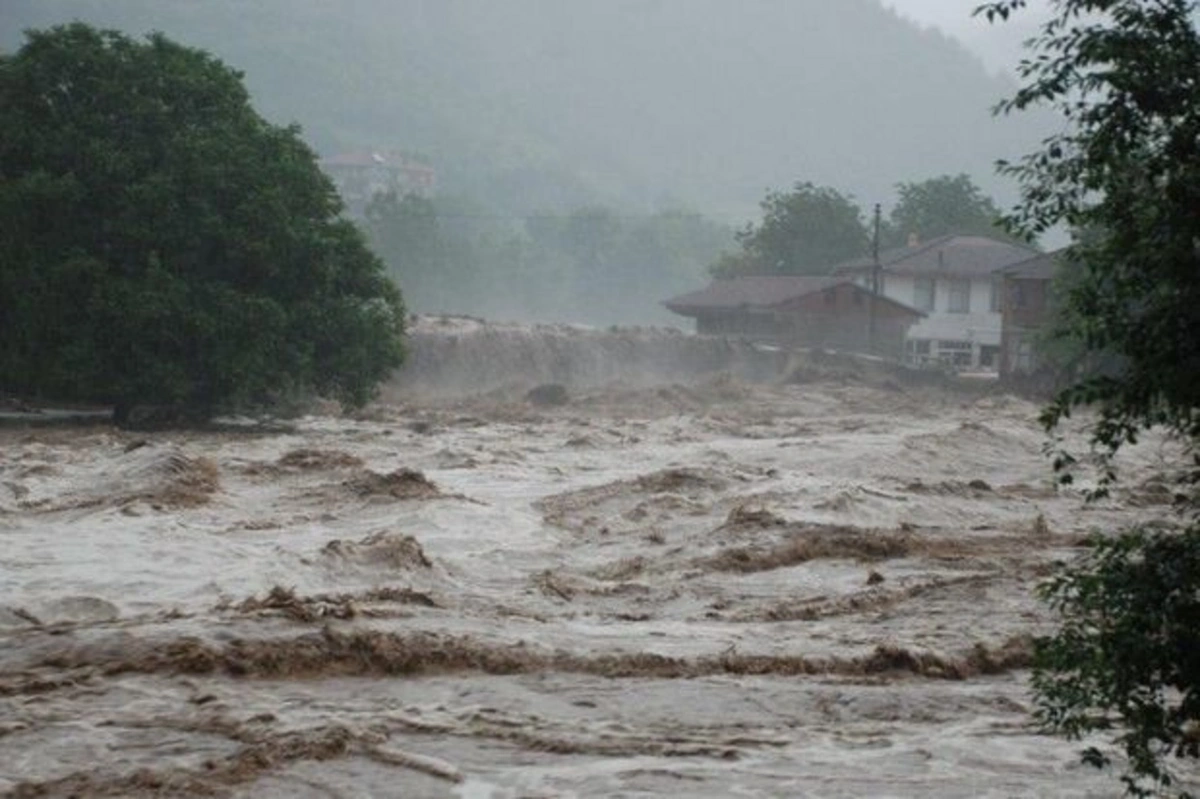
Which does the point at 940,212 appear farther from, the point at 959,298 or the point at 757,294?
the point at 757,294

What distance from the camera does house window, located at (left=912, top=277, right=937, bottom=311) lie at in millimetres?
69812

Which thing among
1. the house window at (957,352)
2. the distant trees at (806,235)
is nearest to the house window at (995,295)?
the house window at (957,352)

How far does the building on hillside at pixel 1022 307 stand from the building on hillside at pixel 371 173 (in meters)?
77.5

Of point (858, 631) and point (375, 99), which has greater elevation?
point (375, 99)

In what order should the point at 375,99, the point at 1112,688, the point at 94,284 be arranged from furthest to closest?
the point at 375,99
the point at 94,284
the point at 1112,688

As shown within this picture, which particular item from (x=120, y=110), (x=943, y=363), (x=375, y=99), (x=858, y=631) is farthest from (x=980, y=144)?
(x=858, y=631)

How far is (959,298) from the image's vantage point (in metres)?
70.0

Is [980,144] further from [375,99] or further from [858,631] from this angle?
[858,631]

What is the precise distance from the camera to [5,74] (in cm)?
3281

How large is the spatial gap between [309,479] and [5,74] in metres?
14.0

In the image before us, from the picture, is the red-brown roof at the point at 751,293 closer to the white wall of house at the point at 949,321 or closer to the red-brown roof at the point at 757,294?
the red-brown roof at the point at 757,294

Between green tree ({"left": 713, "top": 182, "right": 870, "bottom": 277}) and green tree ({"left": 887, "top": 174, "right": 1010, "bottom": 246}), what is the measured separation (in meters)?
4.95

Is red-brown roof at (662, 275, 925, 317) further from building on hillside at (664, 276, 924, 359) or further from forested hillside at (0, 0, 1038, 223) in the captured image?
forested hillside at (0, 0, 1038, 223)

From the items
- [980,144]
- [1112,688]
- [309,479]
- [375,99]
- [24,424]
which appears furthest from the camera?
[980,144]
